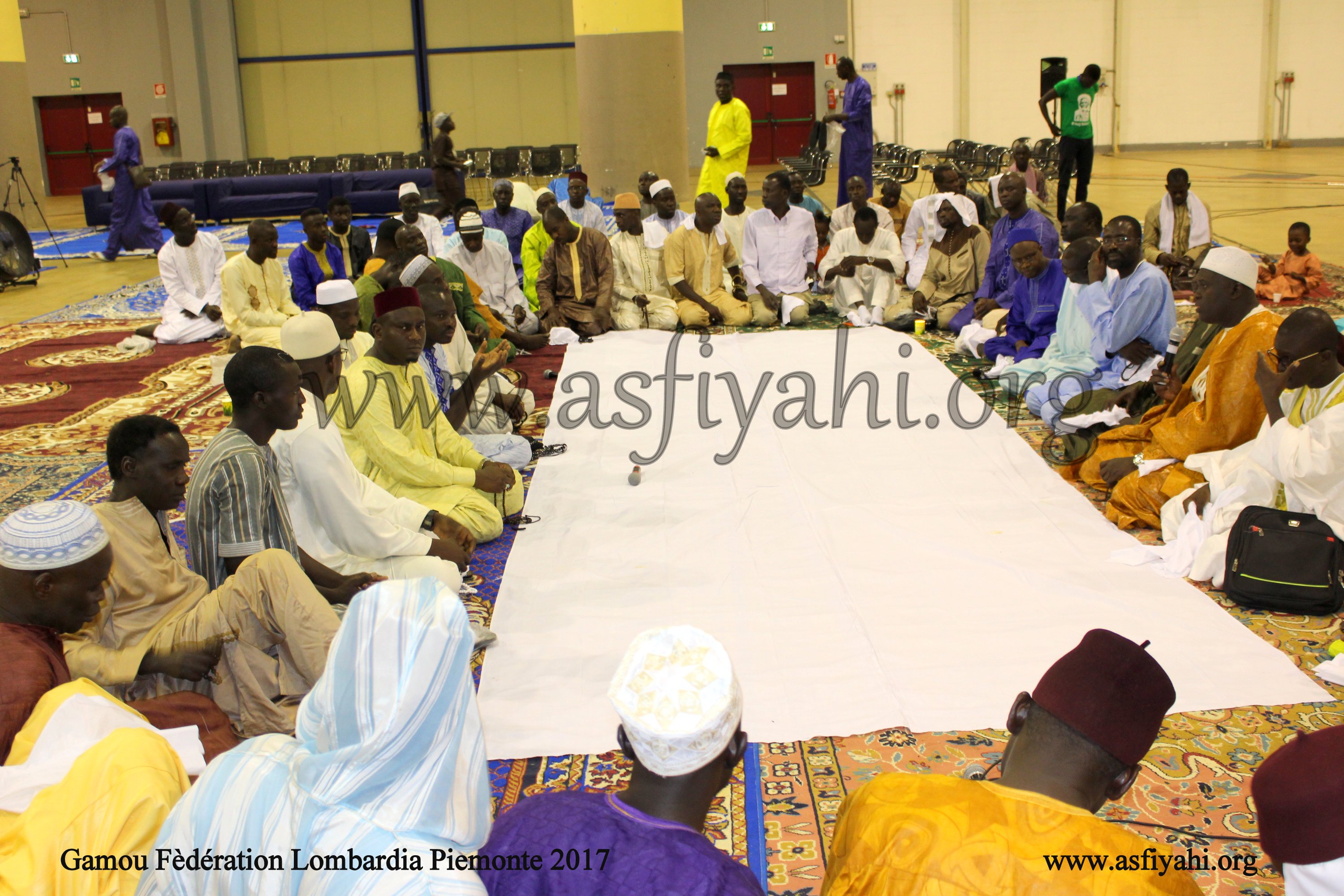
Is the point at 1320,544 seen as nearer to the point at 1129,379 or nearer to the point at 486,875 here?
the point at 1129,379

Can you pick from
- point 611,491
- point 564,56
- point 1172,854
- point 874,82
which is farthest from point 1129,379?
point 564,56

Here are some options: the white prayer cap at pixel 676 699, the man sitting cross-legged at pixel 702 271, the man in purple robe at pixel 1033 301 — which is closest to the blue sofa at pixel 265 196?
the man sitting cross-legged at pixel 702 271

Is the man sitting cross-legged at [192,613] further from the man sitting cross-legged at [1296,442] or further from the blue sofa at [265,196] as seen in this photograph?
the blue sofa at [265,196]

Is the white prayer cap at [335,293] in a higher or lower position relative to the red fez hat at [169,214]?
lower

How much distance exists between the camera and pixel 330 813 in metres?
1.40

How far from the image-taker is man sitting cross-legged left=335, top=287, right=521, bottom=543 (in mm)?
3859

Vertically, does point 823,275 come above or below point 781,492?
above

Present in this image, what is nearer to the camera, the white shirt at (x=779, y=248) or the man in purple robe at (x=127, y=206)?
the white shirt at (x=779, y=248)

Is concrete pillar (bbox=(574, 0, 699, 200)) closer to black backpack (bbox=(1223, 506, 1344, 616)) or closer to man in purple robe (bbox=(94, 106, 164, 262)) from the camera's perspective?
man in purple robe (bbox=(94, 106, 164, 262))

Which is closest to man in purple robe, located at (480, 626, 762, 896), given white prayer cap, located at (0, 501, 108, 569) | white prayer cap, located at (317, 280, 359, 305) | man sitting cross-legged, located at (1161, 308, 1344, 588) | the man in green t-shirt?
white prayer cap, located at (0, 501, 108, 569)

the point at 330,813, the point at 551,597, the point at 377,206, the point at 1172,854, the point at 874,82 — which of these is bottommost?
the point at 551,597

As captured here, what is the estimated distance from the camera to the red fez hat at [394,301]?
390cm

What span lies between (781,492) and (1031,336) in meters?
2.41

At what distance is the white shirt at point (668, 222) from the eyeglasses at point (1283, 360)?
16.2 ft
